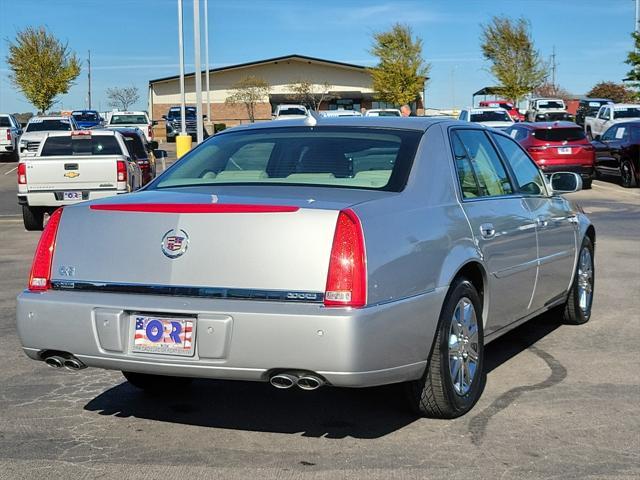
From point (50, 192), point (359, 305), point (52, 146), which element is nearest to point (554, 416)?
point (359, 305)

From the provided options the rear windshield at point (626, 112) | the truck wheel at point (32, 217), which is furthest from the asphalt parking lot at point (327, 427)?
the rear windshield at point (626, 112)

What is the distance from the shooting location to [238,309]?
4281mm

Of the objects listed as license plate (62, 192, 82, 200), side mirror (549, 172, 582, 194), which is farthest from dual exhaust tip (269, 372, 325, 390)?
license plate (62, 192, 82, 200)

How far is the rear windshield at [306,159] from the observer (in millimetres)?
5098

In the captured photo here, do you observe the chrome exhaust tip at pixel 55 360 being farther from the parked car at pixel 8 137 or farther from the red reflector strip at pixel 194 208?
the parked car at pixel 8 137

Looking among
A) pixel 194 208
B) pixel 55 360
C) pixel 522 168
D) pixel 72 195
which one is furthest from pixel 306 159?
pixel 72 195

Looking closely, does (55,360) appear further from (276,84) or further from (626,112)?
(276,84)

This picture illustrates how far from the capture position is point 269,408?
212 inches

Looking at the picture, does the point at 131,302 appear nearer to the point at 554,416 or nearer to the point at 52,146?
the point at 554,416

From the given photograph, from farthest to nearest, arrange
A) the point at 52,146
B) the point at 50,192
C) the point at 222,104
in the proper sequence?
the point at 222,104
the point at 52,146
the point at 50,192

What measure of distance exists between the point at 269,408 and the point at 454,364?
1.08 meters

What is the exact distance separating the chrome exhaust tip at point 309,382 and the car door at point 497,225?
1.49m

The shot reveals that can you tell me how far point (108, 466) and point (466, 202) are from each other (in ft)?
7.92

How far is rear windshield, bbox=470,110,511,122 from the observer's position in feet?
120
